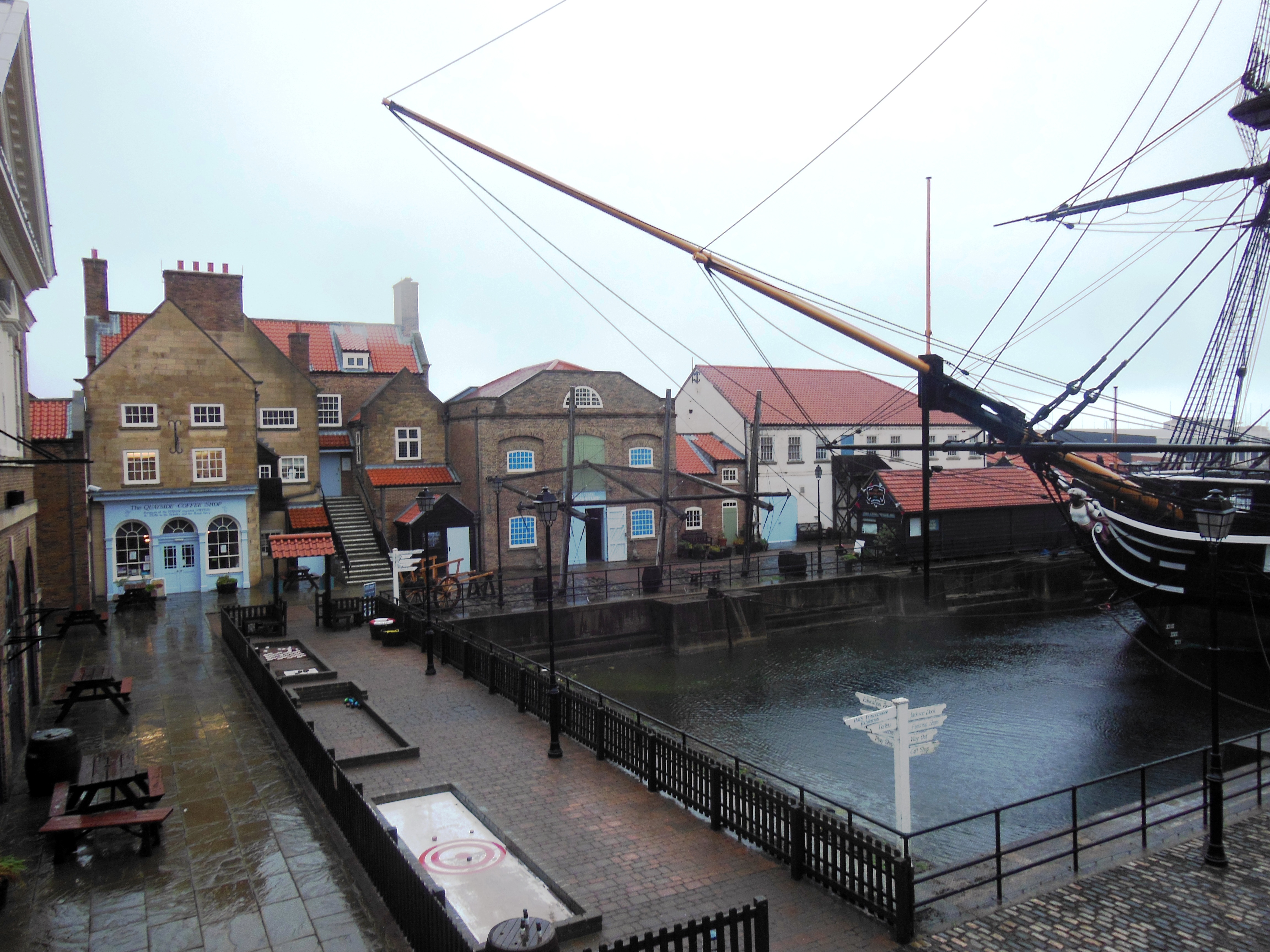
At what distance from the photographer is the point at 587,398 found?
3494 cm

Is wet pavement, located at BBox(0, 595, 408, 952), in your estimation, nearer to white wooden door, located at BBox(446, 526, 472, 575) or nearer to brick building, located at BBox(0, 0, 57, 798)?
brick building, located at BBox(0, 0, 57, 798)

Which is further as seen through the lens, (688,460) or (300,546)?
(688,460)

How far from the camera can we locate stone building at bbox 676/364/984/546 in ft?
137

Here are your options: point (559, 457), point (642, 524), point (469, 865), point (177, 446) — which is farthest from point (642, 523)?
point (469, 865)

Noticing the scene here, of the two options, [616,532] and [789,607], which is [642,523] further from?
[789,607]

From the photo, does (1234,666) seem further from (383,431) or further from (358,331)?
(358,331)

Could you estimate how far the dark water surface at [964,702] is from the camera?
1572cm

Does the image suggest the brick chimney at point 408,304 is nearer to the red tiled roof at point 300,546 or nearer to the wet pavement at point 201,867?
the red tiled roof at point 300,546

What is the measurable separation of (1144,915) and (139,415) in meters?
31.3

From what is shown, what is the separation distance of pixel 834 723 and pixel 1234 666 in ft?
46.7

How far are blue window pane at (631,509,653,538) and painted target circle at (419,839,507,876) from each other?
85.5 ft

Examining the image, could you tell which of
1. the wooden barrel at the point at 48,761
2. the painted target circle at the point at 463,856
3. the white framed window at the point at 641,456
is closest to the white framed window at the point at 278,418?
the white framed window at the point at 641,456

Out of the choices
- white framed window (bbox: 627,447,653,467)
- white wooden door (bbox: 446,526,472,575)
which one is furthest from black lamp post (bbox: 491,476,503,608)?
white framed window (bbox: 627,447,653,467)

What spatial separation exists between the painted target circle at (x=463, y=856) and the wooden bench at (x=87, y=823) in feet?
9.94
